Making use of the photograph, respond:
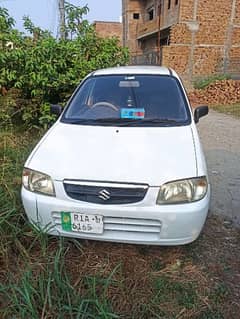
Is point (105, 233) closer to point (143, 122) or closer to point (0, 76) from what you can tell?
point (143, 122)

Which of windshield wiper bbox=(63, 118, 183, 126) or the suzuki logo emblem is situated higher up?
windshield wiper bbox=(63, 118, 183, 126)

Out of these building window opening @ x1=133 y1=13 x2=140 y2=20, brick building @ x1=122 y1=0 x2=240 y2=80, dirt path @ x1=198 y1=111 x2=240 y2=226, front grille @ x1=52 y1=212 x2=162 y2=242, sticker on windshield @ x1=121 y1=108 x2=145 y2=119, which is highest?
building window opening @ x1=133 y1=13 x2=140 y2=20

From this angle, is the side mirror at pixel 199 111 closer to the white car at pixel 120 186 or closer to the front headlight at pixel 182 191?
the white car at pixel 120 186

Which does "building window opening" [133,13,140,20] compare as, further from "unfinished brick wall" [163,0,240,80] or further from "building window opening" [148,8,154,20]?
"unfinished brick wall" [163,0,240,80]

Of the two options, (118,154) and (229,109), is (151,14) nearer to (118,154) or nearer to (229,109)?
(229,109)

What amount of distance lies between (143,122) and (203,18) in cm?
1783

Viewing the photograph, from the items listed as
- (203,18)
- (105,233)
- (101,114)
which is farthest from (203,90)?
(105,233)

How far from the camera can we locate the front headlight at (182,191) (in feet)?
6.95

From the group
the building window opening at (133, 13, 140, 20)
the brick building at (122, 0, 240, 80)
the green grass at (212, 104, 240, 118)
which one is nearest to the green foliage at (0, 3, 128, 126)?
the green grass at (212, 104, 240, 118)

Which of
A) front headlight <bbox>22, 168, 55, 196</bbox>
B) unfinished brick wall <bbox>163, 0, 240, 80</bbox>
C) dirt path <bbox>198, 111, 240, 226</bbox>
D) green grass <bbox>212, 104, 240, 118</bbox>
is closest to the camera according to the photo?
front headlight <bbox>22, 168, 55, 196</bbox>

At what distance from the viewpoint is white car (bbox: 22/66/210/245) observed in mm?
2105

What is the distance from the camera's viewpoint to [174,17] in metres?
19.2

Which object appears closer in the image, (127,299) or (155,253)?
(127,299)

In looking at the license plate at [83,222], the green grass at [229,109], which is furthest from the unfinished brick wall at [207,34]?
the license plate at [83,222]
